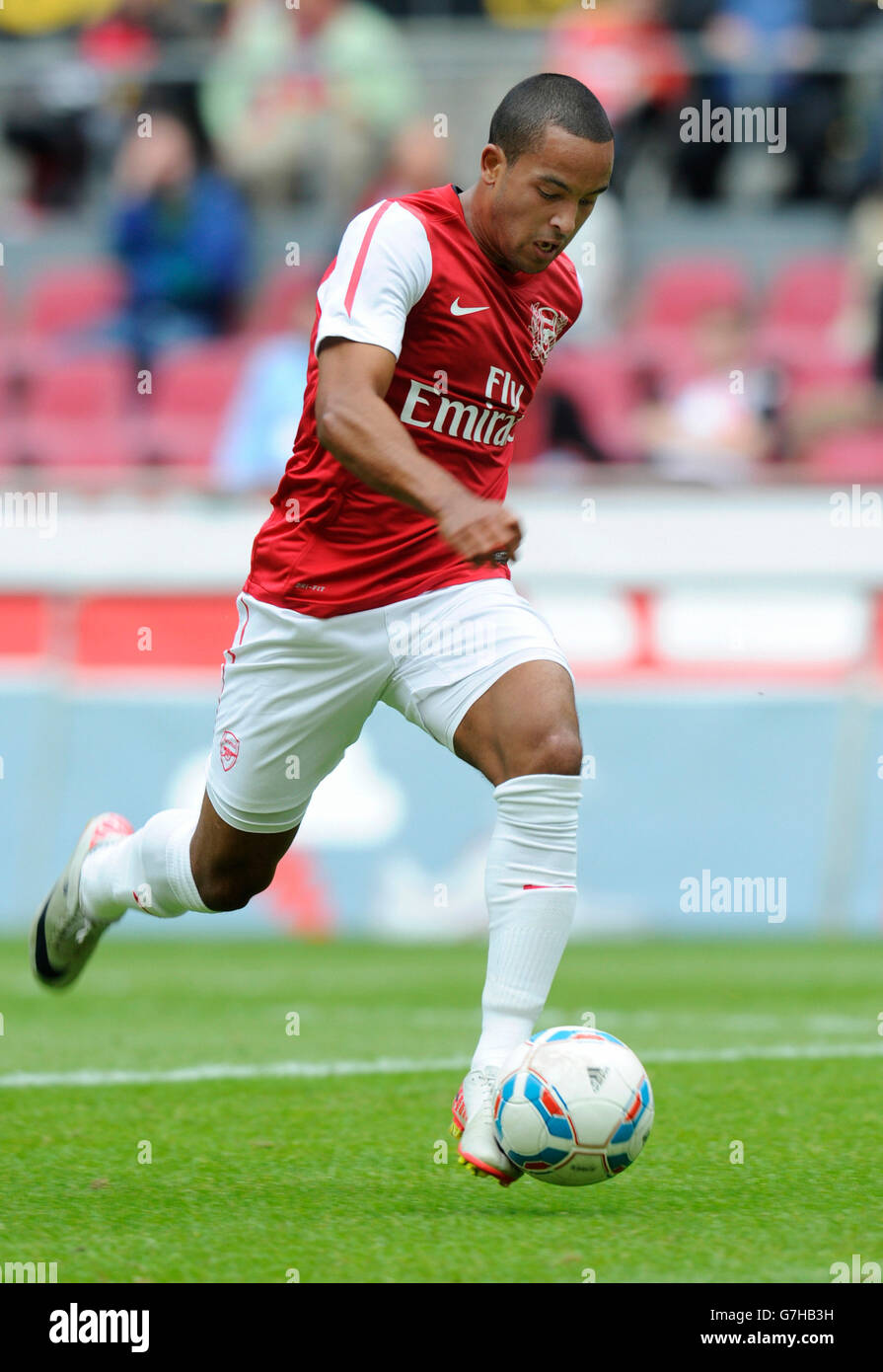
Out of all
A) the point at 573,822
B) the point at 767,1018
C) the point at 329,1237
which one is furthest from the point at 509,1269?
the point at 767,1018

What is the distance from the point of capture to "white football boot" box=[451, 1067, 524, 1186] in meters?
4.32

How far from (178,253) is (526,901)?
32.3 feet

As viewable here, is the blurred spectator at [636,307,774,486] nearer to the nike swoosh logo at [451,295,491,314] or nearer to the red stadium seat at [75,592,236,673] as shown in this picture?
the red stadium seat at [75,592,236,673]

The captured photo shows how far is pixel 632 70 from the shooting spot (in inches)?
533

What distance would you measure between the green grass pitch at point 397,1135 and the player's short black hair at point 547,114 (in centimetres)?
220

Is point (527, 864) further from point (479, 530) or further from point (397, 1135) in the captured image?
point (397, 1135)

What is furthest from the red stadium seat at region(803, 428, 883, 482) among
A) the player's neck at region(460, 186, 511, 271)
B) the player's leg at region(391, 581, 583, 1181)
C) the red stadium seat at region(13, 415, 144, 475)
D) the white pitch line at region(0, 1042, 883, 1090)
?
the player's leg at region(391, 581, 583, 1181)

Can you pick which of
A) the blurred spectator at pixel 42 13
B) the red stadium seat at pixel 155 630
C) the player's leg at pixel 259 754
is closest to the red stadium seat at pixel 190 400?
the red stadium seat at pixel 155 630

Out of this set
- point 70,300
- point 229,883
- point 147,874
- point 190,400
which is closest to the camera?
point 229,883

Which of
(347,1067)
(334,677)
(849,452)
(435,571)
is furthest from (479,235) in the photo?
(849,452)

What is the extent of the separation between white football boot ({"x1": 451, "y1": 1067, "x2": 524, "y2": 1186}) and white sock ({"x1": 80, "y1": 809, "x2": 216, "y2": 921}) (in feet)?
3.96

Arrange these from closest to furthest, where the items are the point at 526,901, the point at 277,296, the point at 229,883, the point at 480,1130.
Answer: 1. the point at 480,1130
2. the point at 526,901
3. the point at 229,883
4. the point at 277,296

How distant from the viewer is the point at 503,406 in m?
4.94
